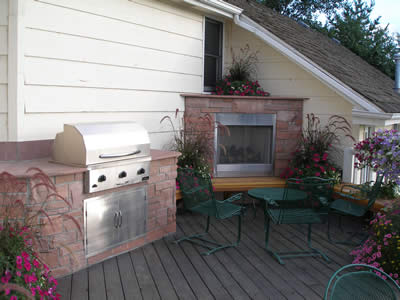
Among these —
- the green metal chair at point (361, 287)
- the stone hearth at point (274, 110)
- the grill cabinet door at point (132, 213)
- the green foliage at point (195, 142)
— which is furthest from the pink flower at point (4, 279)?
the stone hearth at point (274, 110)

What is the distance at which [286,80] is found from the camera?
274 inches

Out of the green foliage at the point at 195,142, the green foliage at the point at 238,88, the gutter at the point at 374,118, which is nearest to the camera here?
the gutter at the point at 374,118

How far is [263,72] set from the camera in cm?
721

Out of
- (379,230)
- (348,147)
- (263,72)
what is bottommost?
(379,230)

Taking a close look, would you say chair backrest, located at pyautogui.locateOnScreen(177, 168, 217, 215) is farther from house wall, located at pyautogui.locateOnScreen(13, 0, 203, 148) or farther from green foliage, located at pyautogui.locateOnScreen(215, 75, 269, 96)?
green foliage, located at pyautogui.locateOnScreen(215, 75, 269, 96)

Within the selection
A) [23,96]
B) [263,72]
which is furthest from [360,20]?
[23,96]

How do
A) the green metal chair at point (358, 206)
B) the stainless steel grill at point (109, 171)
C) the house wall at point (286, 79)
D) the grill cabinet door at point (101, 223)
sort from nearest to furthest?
1. the stainless steel grill at point (109, 171)
2. the grill cabinet door at point (101, 223)
3. the green metal chair at point (358, 206)
4. the house wall at point (286, 79)

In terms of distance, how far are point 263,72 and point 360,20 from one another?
368 inches

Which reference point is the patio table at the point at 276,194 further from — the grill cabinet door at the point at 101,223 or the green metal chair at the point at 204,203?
the grill cabinet door at the point at 101,223

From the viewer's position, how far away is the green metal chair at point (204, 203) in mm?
4520

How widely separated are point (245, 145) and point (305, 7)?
15715 millimetres

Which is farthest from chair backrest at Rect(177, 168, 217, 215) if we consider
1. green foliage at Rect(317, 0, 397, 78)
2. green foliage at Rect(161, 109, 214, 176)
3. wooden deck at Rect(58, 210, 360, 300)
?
green foliage at Rect(317, 0, 397, 78)

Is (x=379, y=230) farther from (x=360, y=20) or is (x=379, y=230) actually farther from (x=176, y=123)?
(x=360, y=20)

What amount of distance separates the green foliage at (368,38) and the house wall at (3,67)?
12.1 meters
